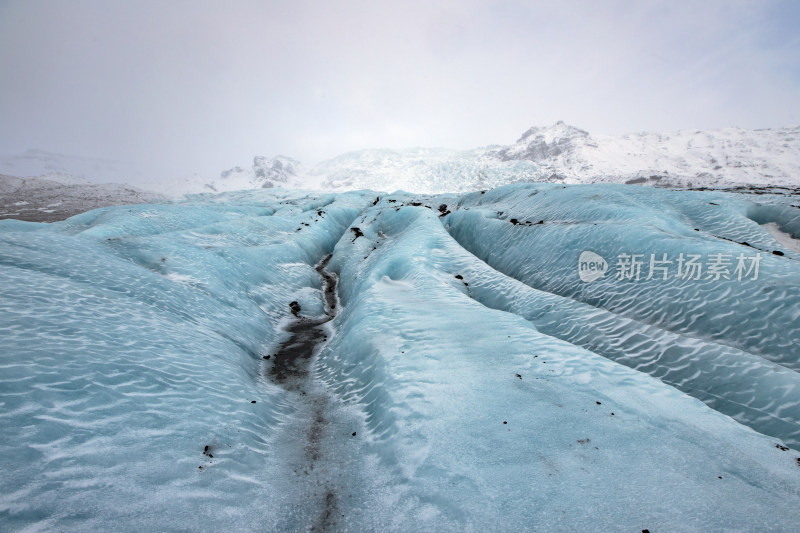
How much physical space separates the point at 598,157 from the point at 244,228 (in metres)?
121

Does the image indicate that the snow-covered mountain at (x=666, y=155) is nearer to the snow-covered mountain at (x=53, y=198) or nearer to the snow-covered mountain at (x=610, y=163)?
the snow-covered mountain at (x=610, y=163)

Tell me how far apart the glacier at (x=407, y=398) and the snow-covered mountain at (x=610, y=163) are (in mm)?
59980

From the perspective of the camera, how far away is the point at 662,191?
56.3 ft

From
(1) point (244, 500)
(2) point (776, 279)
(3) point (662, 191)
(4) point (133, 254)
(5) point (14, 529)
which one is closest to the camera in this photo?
(5) point (14, 529)

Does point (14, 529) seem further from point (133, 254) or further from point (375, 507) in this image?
point (133, 254)

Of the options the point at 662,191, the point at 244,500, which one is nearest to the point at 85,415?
the point at 244,500
